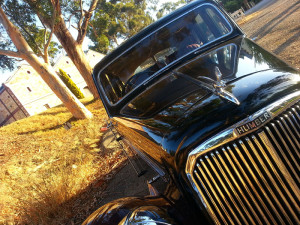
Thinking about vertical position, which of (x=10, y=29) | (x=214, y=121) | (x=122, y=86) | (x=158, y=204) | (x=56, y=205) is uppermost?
(x=10, y=29)

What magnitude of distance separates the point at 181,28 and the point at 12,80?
93.6 feet

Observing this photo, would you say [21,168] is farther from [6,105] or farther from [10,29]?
[6,105]

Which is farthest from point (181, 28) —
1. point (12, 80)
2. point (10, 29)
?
point (12, 80)

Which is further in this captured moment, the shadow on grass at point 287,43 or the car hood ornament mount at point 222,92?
the shadow on grass at point 287,43

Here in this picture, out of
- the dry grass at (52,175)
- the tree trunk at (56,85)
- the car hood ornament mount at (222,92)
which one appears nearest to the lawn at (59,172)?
the dry grass at (52,175)

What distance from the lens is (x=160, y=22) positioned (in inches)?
113

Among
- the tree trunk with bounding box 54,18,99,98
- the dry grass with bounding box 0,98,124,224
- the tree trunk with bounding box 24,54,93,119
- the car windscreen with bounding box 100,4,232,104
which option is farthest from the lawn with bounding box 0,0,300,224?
the tree trunk with bounding box 54,18,99,98

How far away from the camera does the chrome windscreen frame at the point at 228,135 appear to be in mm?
1253

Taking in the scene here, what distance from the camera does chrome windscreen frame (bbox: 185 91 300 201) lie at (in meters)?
1.25

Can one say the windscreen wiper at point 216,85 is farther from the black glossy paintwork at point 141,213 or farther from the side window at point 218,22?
the side window at point 218,22

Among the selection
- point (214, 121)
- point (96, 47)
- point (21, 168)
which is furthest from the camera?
point (96, 47)

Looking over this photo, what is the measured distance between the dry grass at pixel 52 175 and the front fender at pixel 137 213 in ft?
7.07

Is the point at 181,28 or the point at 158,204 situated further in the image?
the point at 181,28

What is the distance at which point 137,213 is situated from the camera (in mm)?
1479
